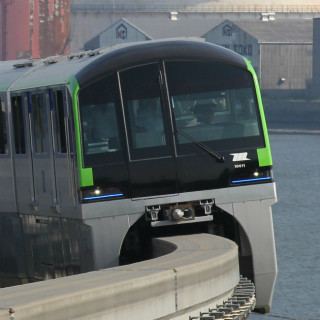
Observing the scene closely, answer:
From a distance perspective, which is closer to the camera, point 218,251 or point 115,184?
point 218,251

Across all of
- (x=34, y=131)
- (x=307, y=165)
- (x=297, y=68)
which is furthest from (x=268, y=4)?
(x=34, y=131)

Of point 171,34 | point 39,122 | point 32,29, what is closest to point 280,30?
point 171,34

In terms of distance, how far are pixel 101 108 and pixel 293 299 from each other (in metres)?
28.9

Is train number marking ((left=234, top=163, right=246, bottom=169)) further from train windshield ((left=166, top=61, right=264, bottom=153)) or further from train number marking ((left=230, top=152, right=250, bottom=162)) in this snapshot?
train windshield ((left=166, top=61, right=264, bottom=153))

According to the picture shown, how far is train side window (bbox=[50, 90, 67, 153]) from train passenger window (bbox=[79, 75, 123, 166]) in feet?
1.43

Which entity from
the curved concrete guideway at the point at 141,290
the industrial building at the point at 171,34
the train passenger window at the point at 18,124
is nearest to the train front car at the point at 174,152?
the curved concrete guideway at the point at 141,290

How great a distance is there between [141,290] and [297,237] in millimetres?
45700

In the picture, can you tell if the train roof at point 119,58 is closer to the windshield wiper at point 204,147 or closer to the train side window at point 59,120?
the train side window at point 59,120

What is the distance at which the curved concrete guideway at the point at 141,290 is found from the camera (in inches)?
377

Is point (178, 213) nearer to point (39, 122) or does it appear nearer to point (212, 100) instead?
point (212, 100)

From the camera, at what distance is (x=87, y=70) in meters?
15.2

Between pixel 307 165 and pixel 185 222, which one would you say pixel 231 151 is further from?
pixel 307 165

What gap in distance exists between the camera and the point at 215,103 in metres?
16.0

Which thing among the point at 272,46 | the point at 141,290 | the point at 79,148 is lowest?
the point at 141,290
